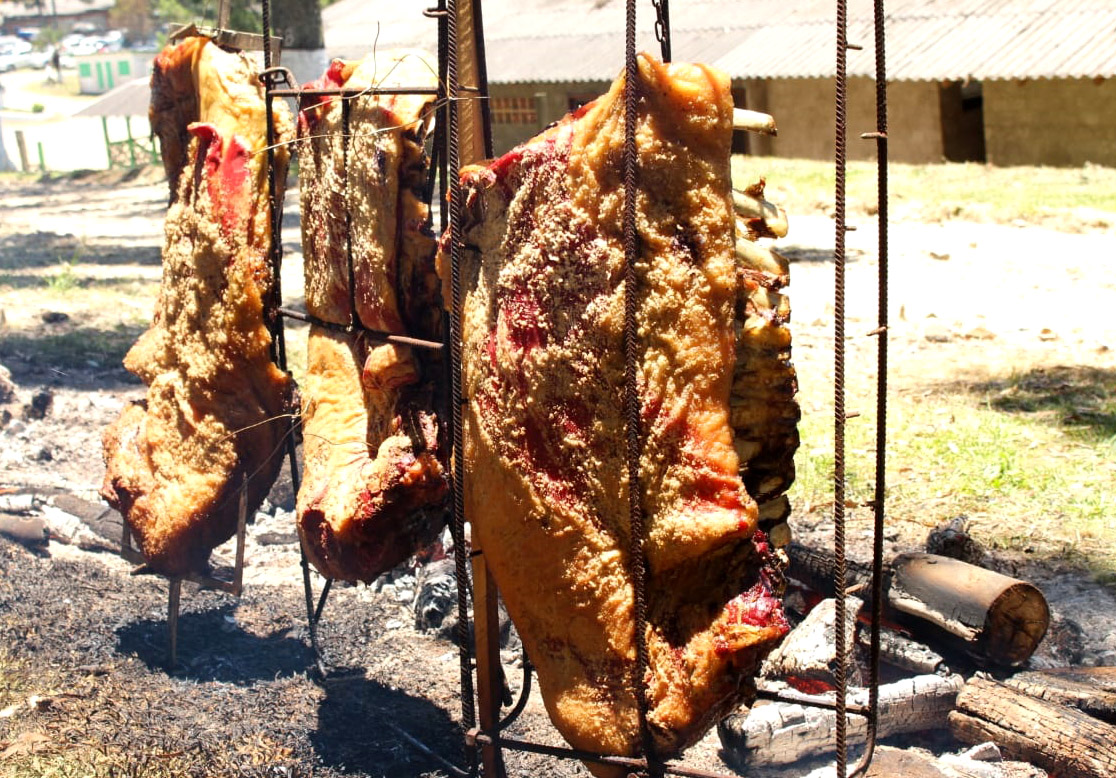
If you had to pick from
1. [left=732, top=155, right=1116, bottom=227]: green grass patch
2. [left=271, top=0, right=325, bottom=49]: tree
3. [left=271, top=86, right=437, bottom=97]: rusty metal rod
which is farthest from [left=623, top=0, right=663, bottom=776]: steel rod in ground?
[left=271, top=0, right=325, bottom=49]: tree

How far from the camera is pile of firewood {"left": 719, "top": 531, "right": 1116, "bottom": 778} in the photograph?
139 inches

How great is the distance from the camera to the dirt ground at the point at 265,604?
383 centimetres

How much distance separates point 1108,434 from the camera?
658 cm

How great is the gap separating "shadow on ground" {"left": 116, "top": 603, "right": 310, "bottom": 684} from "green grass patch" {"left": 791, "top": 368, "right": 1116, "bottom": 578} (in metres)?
2.52

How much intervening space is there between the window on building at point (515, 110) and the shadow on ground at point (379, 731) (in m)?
18.2

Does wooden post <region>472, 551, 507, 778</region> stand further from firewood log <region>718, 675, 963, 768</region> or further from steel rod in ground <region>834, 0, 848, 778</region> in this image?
steel rod in ground <region>834, 0, 848, 778</region>

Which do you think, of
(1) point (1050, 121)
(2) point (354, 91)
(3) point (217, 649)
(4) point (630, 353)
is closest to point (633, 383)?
(4) point (630, 353)

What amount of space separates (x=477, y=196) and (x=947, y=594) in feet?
7.22

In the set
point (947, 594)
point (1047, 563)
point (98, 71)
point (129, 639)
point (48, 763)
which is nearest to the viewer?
point (48, 763)

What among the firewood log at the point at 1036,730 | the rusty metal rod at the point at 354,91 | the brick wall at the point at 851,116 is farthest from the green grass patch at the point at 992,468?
the brick wall at the point at 851,116

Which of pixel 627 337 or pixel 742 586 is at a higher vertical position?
pixel 627 337

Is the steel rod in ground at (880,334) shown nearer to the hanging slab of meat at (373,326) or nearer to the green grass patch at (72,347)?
the hanging slab of meat at (373,326)

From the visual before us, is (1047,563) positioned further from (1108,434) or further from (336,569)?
(336,569)

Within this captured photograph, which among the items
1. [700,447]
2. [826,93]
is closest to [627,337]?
[700,447]
